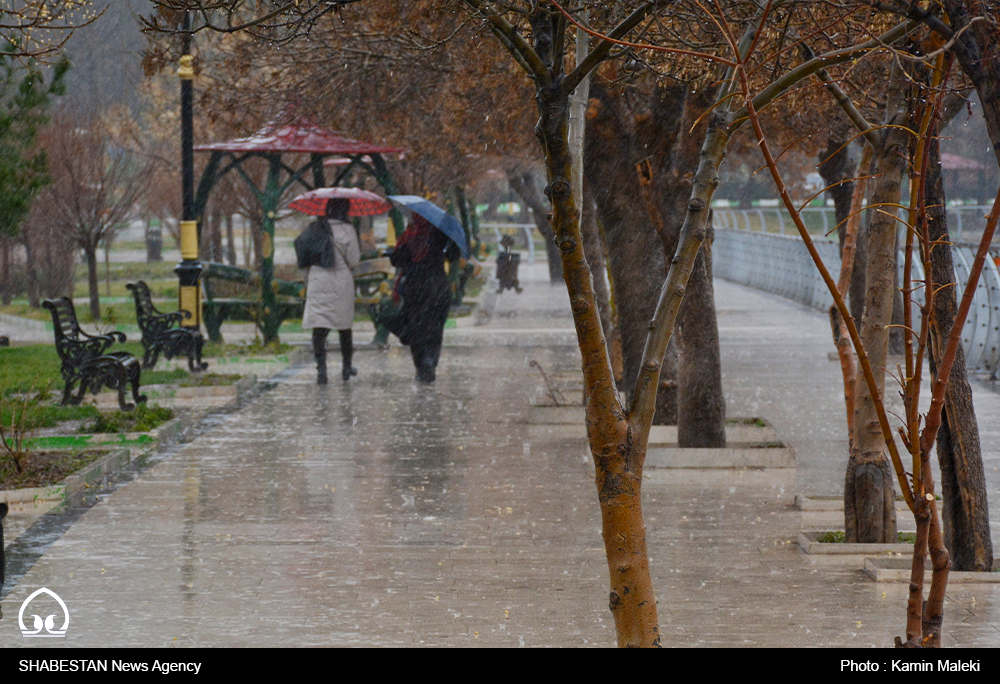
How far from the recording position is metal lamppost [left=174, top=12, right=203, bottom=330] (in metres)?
17.0

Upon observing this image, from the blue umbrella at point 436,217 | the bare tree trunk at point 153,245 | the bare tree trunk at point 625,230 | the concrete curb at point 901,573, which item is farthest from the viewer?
the bare tree trunk at point 153,245

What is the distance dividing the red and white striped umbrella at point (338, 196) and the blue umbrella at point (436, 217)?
1067 mm

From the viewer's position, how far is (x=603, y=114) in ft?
39.3

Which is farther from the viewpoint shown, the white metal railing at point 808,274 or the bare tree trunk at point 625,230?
the white metal railing at point 808,274

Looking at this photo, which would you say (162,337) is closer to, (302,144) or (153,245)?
(302,144)

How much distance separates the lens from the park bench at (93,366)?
42.8 ft

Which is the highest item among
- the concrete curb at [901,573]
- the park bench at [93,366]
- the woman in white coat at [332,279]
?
the woman in white coat at [332,279]

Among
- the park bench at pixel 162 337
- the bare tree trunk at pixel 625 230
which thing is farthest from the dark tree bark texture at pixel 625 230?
the park bench at pixel 162 337

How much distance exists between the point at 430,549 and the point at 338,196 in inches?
380

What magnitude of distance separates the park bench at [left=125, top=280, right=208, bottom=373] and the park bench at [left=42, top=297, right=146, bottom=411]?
8.93ft

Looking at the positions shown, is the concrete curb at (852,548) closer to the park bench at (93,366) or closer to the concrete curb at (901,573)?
the concrete curb at (901,573)

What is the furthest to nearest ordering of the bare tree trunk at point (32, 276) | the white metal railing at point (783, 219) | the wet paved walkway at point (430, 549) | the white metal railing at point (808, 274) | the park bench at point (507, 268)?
the white metal railing at point (783, 219), the park bench at point (507, 268), the bare tree trunk at point (32, 276), the white metal railing at point (808, 274), the wet paved walkway at point (430, 549)
